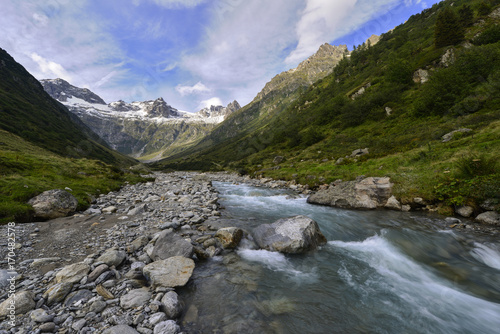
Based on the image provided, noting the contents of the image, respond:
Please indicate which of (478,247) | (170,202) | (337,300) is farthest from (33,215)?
(478,247)

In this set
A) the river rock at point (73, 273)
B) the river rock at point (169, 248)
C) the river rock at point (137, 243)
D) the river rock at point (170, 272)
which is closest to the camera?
the river rock at point (73, 273)

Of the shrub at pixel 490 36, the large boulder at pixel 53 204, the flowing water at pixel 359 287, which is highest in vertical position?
the shrub at pixel 490 36

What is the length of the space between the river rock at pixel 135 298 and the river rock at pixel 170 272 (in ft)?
1.94

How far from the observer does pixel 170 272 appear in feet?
22.2

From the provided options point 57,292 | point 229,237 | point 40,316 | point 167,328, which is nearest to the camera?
point 40,316

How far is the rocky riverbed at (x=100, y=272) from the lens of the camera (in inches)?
185

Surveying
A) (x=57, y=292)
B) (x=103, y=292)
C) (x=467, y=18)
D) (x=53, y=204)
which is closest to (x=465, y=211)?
(x=103, y=292)

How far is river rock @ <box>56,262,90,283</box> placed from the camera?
585cm

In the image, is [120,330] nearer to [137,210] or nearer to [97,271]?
[97,271]

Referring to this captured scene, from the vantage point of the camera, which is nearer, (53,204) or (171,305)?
(171,305)

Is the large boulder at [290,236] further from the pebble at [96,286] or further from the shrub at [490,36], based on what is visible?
the shrub at [490,36]

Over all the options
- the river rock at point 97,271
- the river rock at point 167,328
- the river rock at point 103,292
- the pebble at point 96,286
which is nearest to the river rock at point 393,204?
the pebble at point 96,286

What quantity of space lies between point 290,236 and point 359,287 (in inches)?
141

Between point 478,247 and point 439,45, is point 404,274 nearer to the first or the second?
point 478,247
